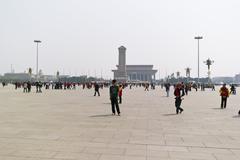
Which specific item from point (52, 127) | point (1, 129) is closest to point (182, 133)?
point (52, 127)

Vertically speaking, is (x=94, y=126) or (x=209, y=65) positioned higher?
(x=209, y=65)

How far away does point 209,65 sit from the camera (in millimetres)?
97125

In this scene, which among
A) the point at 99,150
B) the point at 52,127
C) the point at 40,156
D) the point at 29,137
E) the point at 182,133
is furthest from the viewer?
the point at 52,127

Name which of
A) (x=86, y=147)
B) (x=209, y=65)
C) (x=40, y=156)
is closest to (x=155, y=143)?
(x=86, y=147)

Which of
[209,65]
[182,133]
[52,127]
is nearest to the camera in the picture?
[182,133]

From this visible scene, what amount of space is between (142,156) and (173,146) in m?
1.42

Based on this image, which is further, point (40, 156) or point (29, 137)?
point (29, 137)

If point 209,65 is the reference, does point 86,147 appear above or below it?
below

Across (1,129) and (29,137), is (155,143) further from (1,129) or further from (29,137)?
(1,129)

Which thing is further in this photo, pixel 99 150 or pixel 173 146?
pixel 173 146

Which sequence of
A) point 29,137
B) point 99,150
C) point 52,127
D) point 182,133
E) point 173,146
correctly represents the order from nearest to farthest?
point 99,150, point 173,146, point 29,137, point 182,133, point 52,127

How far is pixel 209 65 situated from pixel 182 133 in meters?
89.7

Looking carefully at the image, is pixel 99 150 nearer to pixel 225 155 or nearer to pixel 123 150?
pixel 123 150

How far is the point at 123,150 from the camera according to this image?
25.7 feet
